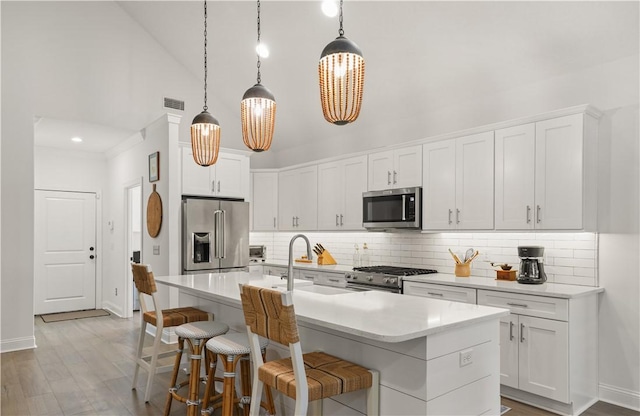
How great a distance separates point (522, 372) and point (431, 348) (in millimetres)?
1933

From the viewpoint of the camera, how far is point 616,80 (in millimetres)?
3570

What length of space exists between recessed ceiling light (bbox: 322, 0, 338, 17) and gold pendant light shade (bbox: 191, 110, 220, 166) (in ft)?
5.94

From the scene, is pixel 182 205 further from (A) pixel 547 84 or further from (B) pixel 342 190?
(A) pixel 547 84

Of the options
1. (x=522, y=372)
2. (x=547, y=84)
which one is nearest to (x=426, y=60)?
(x=547, y=84)

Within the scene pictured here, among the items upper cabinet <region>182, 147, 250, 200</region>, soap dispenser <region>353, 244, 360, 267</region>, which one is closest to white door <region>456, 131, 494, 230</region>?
soap dispenser <region>353, 244, 360, 267</region>

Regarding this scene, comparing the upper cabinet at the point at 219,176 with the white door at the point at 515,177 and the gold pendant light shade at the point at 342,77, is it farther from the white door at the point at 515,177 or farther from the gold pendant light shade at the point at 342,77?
the gold pendant light shade at the point at 342,77

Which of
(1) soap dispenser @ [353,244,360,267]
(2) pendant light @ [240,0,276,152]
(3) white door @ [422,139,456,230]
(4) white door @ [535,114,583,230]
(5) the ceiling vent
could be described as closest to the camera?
(2) pendant light @ [240,0,276,152]

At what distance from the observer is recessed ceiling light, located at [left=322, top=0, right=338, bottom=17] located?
429 centimetres

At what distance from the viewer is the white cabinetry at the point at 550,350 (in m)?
3.22

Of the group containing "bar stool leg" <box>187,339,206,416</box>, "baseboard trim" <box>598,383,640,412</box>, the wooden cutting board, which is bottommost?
"baseboard trim" <box>598,383,640,412</box>

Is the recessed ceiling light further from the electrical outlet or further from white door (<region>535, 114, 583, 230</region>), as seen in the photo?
the electrical outlet

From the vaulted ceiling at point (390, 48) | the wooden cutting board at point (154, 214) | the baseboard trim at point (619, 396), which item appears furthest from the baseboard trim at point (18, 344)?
the baseboard trim at point (619, 396)

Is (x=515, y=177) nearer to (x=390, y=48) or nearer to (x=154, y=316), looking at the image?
(x=390, y=48)

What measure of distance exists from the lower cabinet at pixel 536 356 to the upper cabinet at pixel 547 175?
0.81m
